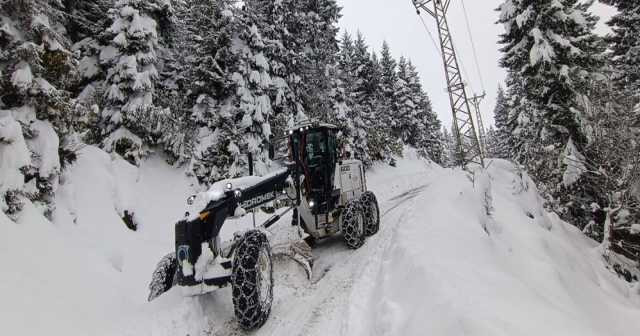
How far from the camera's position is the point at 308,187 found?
805 cm

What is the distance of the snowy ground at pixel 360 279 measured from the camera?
4.35 metres

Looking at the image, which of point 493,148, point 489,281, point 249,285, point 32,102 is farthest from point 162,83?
point 493,148

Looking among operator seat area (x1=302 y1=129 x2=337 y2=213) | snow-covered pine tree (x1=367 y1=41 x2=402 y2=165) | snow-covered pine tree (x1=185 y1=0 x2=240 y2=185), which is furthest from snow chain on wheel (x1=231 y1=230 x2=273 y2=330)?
snow-covered pine tree (x1=367 y1=41 x2=402 y2=165)

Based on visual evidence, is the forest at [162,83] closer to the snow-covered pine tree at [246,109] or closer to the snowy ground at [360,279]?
the snow-covered pine tree at [246,109]

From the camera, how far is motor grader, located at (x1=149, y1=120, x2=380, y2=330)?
15.5ft

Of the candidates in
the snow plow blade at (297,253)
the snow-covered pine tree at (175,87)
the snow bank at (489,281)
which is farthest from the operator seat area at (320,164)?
the snow-covered pine tree at (175,87)

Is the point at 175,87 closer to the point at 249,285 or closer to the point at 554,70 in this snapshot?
the point at 249,285

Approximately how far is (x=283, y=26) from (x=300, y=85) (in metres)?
3.60

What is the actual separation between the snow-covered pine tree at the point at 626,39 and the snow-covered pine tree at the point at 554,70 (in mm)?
1584

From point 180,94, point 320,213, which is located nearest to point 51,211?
point 320,213

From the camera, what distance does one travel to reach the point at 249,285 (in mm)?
4660

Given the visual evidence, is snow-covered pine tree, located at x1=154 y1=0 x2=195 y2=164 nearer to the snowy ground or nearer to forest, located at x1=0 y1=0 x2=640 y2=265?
forest, located at x1=0 y1=0 x2=640 y2=265

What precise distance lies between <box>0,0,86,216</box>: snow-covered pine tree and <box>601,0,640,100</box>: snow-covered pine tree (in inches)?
790

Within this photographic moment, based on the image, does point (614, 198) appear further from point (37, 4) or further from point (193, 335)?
point (37, 4)
